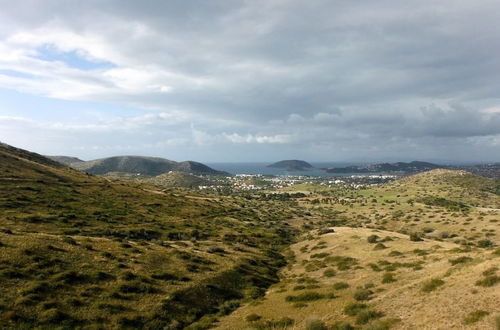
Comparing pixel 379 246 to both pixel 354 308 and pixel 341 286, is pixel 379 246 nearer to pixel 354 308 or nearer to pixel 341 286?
pixel 341 286

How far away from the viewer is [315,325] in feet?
72.9

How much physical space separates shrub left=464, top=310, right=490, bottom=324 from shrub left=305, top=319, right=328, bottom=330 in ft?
28.9

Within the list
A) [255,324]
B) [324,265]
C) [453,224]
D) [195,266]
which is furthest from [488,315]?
[453,224]

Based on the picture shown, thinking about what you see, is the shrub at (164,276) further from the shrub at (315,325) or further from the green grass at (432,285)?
the green grass at (432,285)

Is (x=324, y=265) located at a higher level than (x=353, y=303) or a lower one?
lower

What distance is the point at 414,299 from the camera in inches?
918

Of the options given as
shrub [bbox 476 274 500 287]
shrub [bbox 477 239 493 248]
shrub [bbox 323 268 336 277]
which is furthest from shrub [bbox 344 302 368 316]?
shrub [bbox 477 239 493 248]

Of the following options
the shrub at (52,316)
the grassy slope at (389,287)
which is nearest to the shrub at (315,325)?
the grassy slope at (389,287)

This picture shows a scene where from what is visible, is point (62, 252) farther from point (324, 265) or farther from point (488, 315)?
point (488, 315)

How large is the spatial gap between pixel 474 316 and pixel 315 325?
990cm

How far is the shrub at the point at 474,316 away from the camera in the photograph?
17.9 metres

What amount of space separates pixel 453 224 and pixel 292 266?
60667mm

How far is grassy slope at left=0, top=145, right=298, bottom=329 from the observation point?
88.2 feet

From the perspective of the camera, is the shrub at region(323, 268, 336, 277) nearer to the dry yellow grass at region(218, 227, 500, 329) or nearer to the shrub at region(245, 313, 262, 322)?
the dry yellow grass at region(218, 227, 500, 329)
